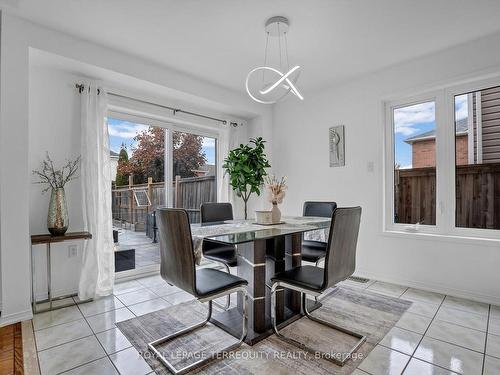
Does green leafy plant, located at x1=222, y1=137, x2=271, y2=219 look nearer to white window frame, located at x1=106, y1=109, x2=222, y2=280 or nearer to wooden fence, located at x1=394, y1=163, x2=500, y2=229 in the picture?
white window frame, located at x1=106, y1=109, x2=222, y2=280

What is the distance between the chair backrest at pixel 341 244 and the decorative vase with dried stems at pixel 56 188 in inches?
96.0

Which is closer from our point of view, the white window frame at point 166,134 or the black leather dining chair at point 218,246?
the black leather dining chair at point 218,246

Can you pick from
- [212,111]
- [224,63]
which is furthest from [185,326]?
[212,111]

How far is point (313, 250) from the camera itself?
2.84 metres

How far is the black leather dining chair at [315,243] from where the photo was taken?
2.71m

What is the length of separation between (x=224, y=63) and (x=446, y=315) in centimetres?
332

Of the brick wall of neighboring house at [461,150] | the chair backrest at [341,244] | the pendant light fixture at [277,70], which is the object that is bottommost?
the chair backrest at [341,244]

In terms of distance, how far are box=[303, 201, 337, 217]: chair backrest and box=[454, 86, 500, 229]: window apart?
4.26ft

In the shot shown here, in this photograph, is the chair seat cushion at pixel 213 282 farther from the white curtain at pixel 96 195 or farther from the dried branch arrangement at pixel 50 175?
the dried branch arrangement at pixel 50 175

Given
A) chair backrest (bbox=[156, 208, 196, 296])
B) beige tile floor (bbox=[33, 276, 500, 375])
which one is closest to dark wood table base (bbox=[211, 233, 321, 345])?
chair backrest (bbox=[156, 208, 196, 296])

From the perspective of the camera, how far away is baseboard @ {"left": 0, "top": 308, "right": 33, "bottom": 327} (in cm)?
215

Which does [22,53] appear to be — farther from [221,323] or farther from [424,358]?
[424,358]

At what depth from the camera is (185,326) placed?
7.23 feet

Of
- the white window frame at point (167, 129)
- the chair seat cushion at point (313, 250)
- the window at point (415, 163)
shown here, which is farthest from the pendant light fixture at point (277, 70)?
the chair seat cushion at point (313, 250)
